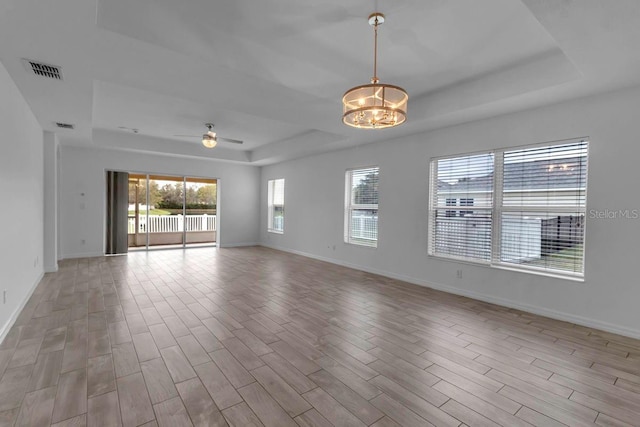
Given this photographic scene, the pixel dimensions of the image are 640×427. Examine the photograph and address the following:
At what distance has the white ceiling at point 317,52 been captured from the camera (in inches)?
85.0

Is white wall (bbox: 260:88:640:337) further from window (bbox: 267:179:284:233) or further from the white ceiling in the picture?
window (bbox: 267:179:284:233)

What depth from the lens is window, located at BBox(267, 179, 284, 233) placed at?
8.78 meters

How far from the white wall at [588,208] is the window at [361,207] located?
0.58 feet

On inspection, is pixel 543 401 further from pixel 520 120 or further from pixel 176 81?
pixel 176 81

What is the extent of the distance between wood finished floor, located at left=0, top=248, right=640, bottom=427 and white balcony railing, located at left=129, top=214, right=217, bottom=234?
4167 mm

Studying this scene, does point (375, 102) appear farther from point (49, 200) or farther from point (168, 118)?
point (49, 200)

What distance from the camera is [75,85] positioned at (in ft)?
10.3

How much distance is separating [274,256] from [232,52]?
545cm

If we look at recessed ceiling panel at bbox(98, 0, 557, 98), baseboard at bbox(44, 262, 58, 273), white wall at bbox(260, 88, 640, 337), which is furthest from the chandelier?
baseboard at bbox(44, 262, 58, 273)

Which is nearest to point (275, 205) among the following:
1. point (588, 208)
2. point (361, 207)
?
point (361, 207)

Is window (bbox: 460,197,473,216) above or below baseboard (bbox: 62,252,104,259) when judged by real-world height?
above

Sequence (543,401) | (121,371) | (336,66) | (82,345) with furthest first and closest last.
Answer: (336,66), (82,345), (121,371), (543,401)

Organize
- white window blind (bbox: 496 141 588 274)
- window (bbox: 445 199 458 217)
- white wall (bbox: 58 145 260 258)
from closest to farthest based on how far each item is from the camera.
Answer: white window blind (bbox: 496 141 588 274) < window (bbox: 445 199 458 217) < white wall (bbox: 58 145 260 258)

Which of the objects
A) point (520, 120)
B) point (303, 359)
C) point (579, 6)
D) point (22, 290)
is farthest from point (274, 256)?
point (579, 6)
